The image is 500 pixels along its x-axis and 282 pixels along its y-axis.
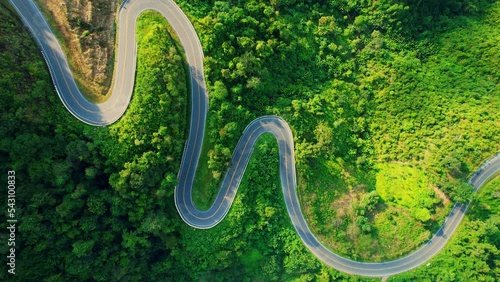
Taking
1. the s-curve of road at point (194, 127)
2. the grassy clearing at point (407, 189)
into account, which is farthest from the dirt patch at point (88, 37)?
the grassy clearing at point (407, 189)

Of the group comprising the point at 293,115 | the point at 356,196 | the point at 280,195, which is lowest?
the point at 356,196

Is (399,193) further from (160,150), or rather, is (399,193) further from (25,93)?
(25,93)

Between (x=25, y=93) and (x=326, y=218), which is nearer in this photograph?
(x=25, y=93)

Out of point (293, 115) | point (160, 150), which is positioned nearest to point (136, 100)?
point (160, 150)

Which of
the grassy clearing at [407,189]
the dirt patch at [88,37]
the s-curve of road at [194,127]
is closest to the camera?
the dirt patch at [88,37]

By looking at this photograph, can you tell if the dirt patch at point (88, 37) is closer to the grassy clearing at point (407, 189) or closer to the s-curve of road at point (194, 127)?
the s-curve of road at point (194, 127)
